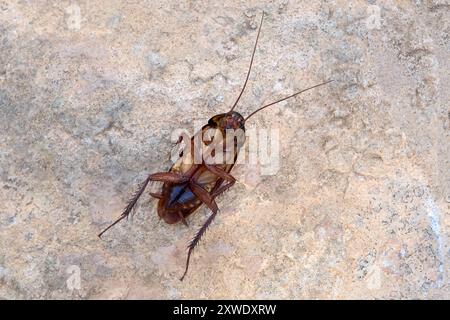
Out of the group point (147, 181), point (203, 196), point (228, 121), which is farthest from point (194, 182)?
point (228, 121)

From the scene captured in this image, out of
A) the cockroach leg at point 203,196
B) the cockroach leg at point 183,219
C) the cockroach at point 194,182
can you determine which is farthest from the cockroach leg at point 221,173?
the cockroach leg at point 183,219

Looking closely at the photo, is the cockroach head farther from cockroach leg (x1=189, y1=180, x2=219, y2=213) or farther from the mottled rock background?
cockroach leg (x1=189, y1=180, x2=219, y2=213)

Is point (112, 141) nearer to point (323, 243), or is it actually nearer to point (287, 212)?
point (287, 212)

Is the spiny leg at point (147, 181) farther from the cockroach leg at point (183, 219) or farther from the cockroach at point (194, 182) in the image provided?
the cockroach leg at point (183, 219)

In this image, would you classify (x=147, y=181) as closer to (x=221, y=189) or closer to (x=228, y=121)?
(x=221, y=189)

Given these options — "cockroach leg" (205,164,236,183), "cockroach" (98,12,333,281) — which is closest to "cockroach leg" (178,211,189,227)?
"cockroach" (98,12,333,281)

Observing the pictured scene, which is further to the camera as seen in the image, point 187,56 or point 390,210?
point 187,56

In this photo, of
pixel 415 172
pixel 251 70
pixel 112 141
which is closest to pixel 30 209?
pixel 112 141
